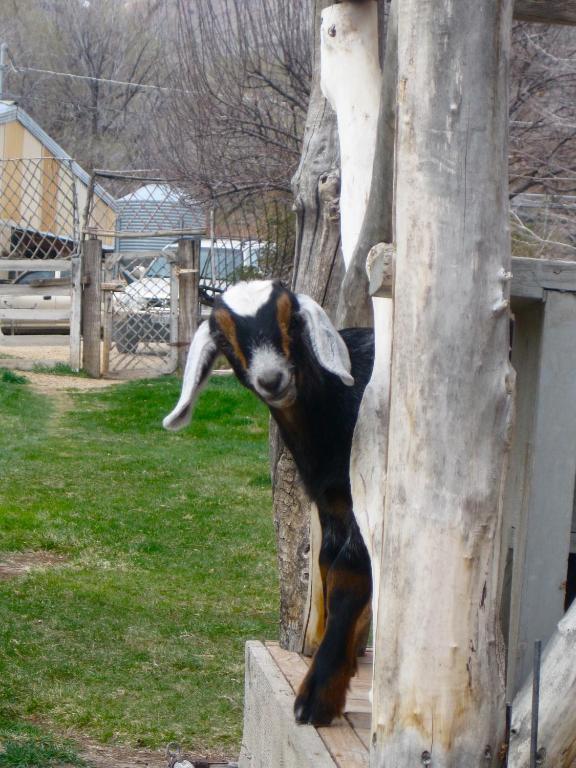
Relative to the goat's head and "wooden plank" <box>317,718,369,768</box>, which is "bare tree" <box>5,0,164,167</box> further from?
"wooden plank" <box>317,718,369,768</box>

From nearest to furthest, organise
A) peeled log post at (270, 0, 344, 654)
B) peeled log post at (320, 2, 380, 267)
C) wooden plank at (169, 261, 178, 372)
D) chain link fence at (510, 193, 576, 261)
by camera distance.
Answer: peeled log post at (320, 2, 380, 267), peeled log post at (270, 0, 344, 654), chain link fence at (510, 193, 576, 261), wooden plank at (169, 261, 178, 372)

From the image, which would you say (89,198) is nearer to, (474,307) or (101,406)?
(101,406)

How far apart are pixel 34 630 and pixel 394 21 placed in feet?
14.2

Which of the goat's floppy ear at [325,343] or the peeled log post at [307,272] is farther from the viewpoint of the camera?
the peeled log post at [307,272]

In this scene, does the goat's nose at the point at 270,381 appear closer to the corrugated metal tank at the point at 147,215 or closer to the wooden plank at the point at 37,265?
the wooden plank at the point at 37,265

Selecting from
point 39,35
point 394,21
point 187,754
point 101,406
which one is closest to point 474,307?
point 394,21

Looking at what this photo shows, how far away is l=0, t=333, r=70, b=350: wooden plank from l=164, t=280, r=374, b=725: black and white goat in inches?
554

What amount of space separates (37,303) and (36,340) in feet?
2.01

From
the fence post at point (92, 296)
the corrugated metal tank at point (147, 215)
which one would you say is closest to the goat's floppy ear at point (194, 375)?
the fence post at point (92, 296)

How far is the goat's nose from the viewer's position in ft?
10.5

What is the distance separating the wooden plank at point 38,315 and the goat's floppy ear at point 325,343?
13.7 m

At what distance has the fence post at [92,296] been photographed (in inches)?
612

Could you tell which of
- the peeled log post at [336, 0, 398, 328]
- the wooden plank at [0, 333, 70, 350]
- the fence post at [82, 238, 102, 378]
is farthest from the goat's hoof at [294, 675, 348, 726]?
the wooden plank at [0, 333, 70, 350]

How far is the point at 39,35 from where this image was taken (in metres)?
37.1
